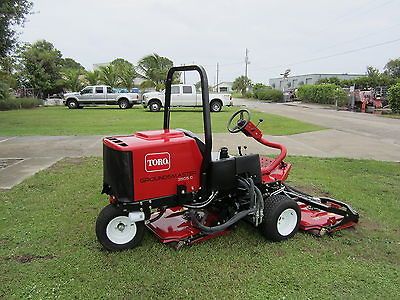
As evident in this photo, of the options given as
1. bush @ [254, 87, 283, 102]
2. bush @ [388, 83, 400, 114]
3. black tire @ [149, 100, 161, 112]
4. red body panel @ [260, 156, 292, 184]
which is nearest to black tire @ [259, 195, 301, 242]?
red body panel @ [260, 156, 292, 184]

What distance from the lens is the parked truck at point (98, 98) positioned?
26.5 meters

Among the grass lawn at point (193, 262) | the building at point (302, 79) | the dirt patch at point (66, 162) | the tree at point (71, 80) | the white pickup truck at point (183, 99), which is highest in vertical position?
the building at point (302, 79)

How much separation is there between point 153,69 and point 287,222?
118 ft

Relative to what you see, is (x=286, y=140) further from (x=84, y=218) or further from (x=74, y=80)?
(x=74, y=80)

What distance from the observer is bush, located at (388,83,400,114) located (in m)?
20.1

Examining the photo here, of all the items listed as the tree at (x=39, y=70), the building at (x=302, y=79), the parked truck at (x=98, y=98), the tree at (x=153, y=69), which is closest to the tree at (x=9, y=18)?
the parked truck at (x=98, y=98)

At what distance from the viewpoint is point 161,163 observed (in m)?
3.32

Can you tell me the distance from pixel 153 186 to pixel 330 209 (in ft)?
6.94

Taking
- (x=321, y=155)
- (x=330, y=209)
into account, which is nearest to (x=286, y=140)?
(x=321, y=155)

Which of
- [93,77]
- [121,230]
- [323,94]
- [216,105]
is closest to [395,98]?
[216,105]

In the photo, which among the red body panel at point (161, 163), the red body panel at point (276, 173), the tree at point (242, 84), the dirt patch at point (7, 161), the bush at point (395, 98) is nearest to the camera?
the red body panel at point (161, 163)

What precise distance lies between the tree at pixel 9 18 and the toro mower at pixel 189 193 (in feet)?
41.9

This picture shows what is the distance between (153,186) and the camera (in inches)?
131

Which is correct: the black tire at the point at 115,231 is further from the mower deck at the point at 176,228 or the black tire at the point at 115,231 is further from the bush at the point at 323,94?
the bush at the point at 323,94
